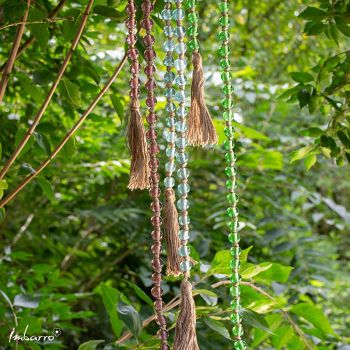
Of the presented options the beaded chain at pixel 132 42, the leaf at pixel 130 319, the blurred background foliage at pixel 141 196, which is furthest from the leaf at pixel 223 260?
the beaded chain at pixel 132 42

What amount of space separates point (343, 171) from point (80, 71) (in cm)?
153

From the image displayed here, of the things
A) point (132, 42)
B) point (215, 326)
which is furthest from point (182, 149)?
point (215, 326)

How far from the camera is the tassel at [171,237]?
0.54 metres

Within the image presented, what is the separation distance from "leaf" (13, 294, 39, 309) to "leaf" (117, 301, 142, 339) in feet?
0.75

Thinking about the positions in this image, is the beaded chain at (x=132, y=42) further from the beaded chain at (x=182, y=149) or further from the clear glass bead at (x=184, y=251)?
the clear glass bead at (x=184, y=251)

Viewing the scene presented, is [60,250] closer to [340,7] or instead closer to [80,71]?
[80,71]

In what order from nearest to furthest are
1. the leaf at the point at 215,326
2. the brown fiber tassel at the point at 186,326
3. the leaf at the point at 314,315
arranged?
the brown fiber tassel at the point at 186,326, the leaf at the point at 215,326, the leaf at the point at 314,315

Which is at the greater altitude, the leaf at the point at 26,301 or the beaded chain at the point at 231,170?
the beaded chain at the point at 231,170

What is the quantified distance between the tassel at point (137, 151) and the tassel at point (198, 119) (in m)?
0.05

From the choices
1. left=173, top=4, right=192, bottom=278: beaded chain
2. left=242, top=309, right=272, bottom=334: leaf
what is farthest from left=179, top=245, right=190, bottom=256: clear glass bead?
left=242, top=309, right=272, bottom=334: leaf

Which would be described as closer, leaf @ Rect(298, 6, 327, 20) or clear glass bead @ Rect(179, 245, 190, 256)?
clear glass bead @ Rect(179, 245, 190, 256)

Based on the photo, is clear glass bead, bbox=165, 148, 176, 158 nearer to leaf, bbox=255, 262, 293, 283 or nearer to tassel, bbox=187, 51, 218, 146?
tassel, bbox=187, 51, 218, 146

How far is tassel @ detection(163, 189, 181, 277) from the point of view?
0.54 meters

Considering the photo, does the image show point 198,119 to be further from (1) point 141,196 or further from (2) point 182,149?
(1) point 141,196
